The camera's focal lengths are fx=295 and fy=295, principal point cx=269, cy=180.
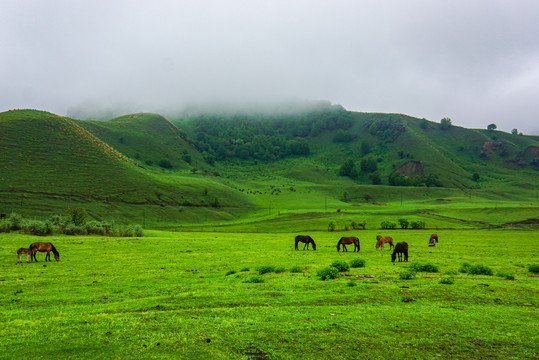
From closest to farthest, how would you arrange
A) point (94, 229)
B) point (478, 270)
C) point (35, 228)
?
point (478, 270)
point (35, 228)
point (94, 229)

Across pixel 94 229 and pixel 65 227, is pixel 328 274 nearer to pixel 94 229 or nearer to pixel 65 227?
pixel 65 227

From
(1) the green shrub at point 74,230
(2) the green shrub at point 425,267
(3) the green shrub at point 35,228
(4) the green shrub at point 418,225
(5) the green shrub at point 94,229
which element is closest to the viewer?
(2) the green shrub at point 425,267

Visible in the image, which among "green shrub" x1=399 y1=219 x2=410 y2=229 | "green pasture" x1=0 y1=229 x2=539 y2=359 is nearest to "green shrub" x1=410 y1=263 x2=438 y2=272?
"green pasture" x1=0 y1=229 x2=539 y2=359

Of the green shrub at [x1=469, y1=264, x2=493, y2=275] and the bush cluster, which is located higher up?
the green shrub at [x1=469, y1=264, x2=493, y2=275]

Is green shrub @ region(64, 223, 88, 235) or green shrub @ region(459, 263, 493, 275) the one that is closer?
green shrub @ region(459, 263, 493, 275)

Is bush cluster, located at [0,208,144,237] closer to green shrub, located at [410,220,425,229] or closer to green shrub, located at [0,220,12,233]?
green shrub, located at [0,220,12,233]

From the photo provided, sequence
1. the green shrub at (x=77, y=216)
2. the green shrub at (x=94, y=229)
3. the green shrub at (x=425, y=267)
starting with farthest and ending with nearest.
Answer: the green shrub at (x=77, y=216), the green shrub at (x=94, y=229), the green shrub at (x=425, y=267)

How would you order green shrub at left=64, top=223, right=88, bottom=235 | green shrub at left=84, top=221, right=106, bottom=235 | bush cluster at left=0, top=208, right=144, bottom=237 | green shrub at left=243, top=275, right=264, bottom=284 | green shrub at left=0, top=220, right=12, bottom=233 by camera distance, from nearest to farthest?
green shrub at left=243, top=275, right=264, bottom=284 < bush cluster at left=0, top=208, right=144, bottom=237 < green shrub at left=0, top=220, right=12, bottom=233 < green shrub at left=64, top=223, right=88, bottom=235 < green shrub at left=84, top=221, right=106, bottom=235

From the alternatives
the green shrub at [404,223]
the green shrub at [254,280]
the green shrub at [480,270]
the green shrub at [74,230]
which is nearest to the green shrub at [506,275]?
the green shrub at [480,270]

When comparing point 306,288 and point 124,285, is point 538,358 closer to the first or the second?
point 306,288

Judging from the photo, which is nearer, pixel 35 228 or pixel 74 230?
pixel 35 228

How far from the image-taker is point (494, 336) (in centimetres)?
927

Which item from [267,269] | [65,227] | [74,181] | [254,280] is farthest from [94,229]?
[74,181]

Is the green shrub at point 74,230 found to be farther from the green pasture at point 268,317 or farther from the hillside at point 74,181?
the hillside at point 74,181
